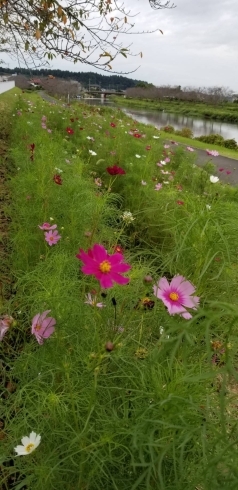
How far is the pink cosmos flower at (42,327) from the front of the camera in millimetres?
1066

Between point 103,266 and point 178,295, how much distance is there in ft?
0.72

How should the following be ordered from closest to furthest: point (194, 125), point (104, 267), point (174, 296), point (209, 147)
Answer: point (104, 267) → point (174, 296) → point (209, 147) → point (194, 125)

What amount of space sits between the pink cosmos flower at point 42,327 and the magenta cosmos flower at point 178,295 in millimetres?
303

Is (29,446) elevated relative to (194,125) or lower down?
elevated

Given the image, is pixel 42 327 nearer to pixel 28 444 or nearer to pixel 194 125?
pixel 28 444

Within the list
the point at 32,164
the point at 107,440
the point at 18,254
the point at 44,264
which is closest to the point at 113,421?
the point at 107,440

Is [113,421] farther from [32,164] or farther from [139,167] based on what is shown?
[139,167]

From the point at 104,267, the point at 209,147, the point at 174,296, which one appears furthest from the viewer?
the point at 209,147

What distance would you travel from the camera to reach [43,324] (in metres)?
1.08

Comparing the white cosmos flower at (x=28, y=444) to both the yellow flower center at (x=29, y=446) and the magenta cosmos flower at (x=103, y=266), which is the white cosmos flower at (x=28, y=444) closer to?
the yellow flower center at (x=29, y=446)

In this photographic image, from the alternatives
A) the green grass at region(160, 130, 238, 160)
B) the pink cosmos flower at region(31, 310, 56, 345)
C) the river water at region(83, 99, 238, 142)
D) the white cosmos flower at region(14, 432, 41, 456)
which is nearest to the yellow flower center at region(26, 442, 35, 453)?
the white cosmos flower at region(14, 432, 41, 456)

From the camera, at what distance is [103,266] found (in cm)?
85

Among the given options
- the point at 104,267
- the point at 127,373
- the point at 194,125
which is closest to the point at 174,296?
the point at 104,267

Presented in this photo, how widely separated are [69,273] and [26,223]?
84cm
